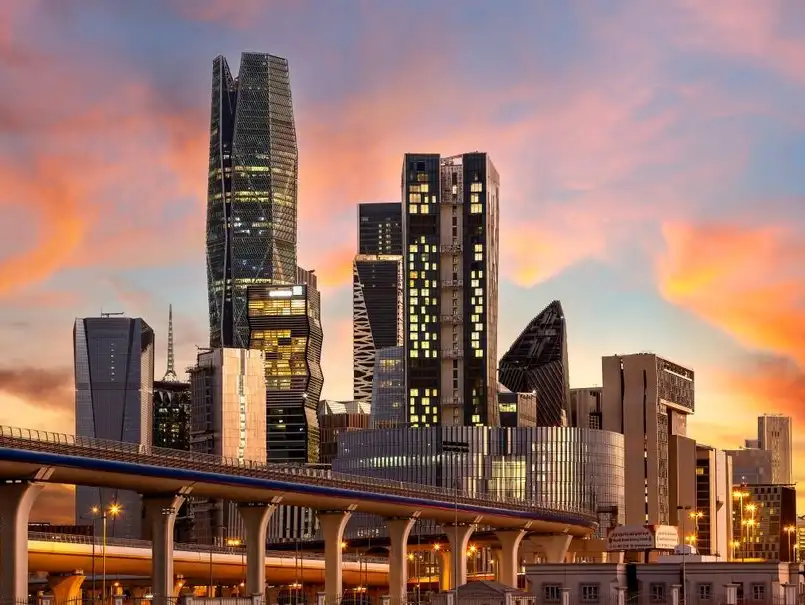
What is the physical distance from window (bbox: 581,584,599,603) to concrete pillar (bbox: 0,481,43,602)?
145 ft

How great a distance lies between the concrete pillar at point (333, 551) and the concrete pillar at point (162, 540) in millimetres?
27210

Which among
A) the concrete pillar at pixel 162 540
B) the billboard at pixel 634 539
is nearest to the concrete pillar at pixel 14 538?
the concrete pillar at pixel 162 540

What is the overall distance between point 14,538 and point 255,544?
44.6 m

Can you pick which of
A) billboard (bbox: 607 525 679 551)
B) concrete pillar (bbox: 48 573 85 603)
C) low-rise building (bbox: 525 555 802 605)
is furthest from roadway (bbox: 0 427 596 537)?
low-rise building (bbox: 525 555 802 605)

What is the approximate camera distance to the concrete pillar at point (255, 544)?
566ft

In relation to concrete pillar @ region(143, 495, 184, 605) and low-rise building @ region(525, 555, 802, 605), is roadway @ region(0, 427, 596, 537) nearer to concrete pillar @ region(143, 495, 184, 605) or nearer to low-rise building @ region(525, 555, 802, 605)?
concrete pillar @ region(143, 495, 184, 605)

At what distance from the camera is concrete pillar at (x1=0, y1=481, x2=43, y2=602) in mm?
130250

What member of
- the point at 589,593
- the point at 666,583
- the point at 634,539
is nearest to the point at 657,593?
the point at 666,583

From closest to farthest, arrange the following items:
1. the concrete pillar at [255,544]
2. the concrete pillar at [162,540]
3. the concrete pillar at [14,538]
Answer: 1. the concrete pillar at [14,538]
2. the concrete pillar at [162,540]
3. the concrete pillar at [255,544]

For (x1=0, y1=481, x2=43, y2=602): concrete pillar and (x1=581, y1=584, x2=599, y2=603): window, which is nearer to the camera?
(x1=581, y1=584, x2=599, y2=603): window

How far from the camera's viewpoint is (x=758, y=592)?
112688mm

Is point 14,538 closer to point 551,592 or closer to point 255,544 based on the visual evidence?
point 551,592

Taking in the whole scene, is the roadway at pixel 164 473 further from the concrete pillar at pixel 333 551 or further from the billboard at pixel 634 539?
the billboard at pixel 634 539

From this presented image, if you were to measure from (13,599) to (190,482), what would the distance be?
33906 millimetres
